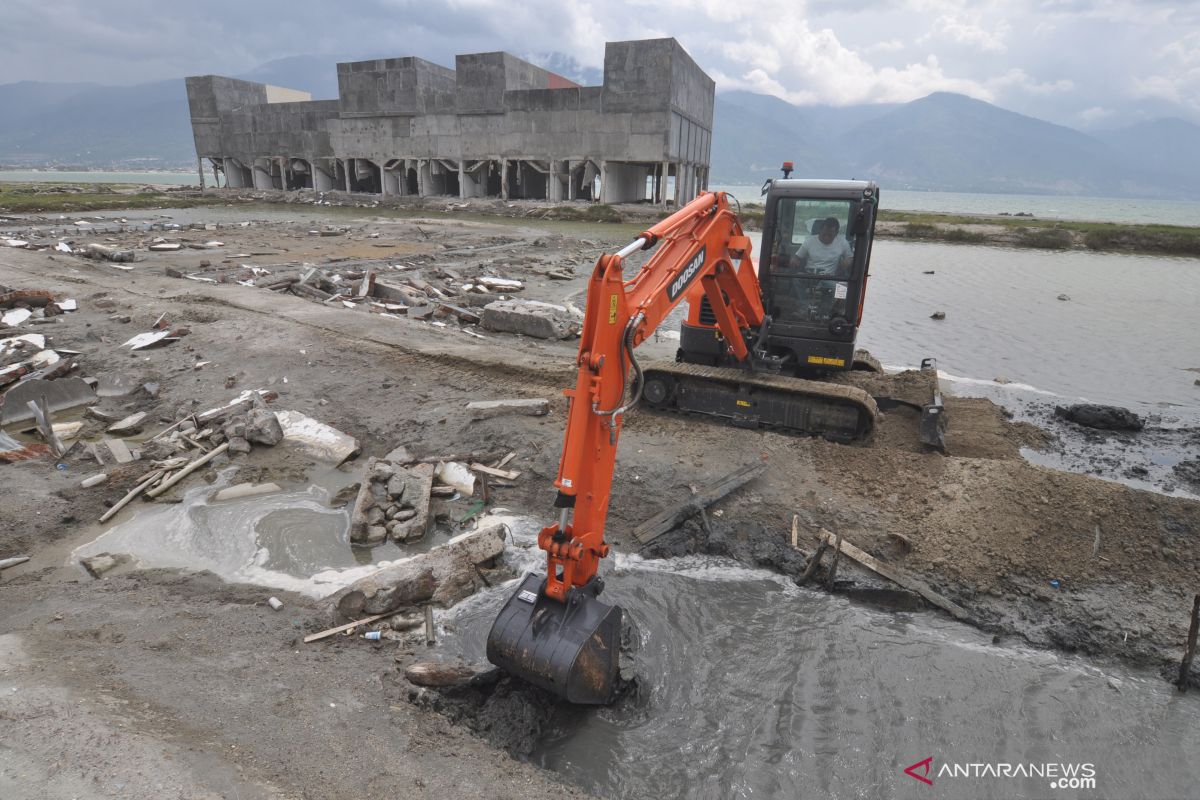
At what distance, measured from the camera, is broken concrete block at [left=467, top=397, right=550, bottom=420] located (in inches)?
329

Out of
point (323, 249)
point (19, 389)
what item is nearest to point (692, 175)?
point (323, 249)

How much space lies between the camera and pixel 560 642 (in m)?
3.89

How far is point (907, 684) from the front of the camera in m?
4.69

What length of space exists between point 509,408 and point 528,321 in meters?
5.52

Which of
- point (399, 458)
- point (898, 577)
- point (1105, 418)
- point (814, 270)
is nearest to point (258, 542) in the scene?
point (399, 458)

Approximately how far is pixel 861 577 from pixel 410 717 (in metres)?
3.97

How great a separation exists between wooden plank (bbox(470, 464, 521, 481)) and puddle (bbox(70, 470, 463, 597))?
3.04 feet

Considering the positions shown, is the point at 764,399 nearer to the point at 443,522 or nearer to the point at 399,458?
the point at 443,522

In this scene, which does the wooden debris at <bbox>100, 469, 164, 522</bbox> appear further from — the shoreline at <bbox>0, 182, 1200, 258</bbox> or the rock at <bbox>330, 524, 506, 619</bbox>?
the shoreline at <bbox>0, 182, 1200, 258</bbox>

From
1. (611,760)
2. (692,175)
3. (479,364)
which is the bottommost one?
(611,760)

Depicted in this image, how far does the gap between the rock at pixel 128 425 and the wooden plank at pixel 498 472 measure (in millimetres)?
5016

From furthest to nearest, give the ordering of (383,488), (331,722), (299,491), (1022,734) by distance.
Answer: (299,491)
(383,488)
(1022,734)
(331,722)

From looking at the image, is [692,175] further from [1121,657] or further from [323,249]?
[1121,657]

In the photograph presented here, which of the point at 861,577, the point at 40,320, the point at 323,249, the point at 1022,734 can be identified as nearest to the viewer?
the point at 1022,734
